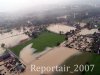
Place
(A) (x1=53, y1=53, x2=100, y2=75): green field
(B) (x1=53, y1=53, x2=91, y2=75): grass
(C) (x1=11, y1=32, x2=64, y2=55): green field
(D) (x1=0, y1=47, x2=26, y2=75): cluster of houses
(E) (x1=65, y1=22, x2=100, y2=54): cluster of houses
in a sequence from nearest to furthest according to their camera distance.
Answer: (A) (x1=53, y1=53, x2=100, y2=75): green field
(B) (x1=53, y1=53, x2=91, y2=75): grass
(D) (x1=0, y1=47, x2=26, y2=75): cluster of houses
(E) (x1=65, y1=22, x2=100, y2=54): cluster of houses
(C) (x1=11, y1=32, x2=64, y2=55): green field

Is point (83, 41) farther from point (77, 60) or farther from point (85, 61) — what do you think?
point (85, 61)

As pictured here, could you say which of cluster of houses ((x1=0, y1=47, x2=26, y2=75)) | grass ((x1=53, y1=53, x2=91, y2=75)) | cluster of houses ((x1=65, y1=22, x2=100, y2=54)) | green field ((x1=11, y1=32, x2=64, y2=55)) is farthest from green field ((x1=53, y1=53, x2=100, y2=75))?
green field ((x1=11, y1=32, x2=64, y2=55))

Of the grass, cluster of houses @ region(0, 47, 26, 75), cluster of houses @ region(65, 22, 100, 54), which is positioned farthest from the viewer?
cluster of houses @ region(65, 22, 100, 54)

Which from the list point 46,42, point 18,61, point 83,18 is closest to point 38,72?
point 18,61

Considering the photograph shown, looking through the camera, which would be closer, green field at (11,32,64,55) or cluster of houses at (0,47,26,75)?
cluster of houses at (0,47,26,75)

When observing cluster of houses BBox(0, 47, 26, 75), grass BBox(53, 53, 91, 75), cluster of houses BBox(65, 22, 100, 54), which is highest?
cluster of houses BBox(65, 22, 100, 54)

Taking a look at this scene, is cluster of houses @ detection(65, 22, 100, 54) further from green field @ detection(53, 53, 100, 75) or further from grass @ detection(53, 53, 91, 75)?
grass @ detection(53, 53, 91, 75)

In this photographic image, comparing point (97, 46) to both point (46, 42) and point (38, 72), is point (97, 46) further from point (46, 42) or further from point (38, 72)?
point (38, 72)

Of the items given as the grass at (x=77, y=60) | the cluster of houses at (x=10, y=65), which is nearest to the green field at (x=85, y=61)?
the grass at (x=77, y=60)

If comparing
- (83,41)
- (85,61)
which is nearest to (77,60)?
(85,61)
